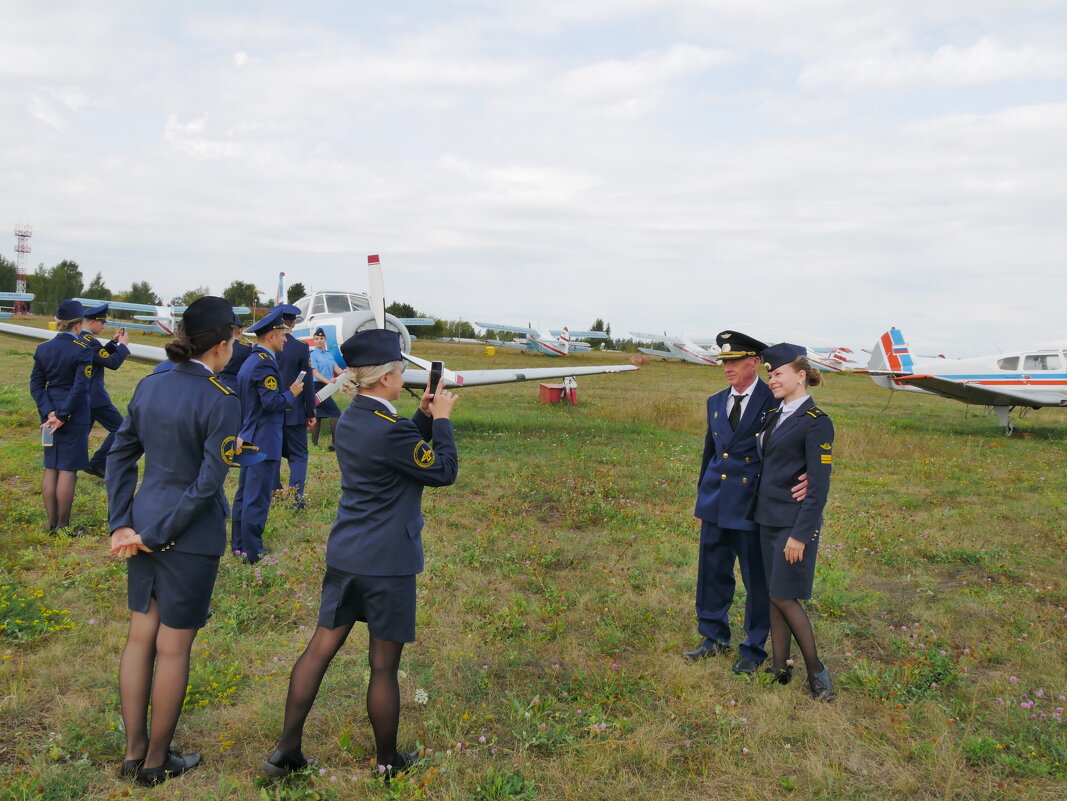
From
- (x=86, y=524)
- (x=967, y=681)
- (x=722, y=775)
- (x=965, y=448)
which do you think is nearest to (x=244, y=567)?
(x=86, y=524)

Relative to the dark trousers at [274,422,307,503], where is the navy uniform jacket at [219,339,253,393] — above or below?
above

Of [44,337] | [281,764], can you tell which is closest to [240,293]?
[44,337]

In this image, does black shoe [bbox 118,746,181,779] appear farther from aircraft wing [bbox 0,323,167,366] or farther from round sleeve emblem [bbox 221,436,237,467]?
aircraft wing [bbox 0,323,167,366]

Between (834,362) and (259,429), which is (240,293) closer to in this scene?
(834,362)

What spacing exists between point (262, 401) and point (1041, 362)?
19.7m

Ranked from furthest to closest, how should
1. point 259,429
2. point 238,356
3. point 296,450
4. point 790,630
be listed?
point 296,450 < point 238,356 < point 259,429 < point 790,630

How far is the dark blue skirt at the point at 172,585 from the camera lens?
2.71 meters

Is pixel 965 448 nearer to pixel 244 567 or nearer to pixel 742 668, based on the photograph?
pixel 742 668

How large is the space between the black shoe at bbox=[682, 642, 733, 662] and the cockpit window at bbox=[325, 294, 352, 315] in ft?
35.7

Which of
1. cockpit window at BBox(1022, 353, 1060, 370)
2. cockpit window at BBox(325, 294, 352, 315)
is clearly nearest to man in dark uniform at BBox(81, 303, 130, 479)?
cockpit window at BBox(325, 294, 352, 315)

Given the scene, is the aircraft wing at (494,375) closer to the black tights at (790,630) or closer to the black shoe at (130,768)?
the black tights at (790,630)

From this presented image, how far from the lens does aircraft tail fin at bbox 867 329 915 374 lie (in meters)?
20.8

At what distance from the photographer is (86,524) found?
6324 millimetres

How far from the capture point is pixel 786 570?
12.0 feet
